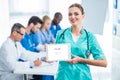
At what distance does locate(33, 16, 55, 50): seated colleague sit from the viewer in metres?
3.30

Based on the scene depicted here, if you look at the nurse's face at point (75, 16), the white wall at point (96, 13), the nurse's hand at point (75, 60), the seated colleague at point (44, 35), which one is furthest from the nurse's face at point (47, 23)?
the nurse's hand at point (75, 60)

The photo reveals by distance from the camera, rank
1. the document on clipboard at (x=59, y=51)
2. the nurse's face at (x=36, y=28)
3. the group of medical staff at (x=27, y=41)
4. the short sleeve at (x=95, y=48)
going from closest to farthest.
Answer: the document on clipboard at (x=59, y=51)
the short sleeve at (x=95, y=48)
the group of medical staff at (x=27, y=41)
the nurse's face at (x=36, y=28)

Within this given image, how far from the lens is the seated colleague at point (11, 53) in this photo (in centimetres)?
321

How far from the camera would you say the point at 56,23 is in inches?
131

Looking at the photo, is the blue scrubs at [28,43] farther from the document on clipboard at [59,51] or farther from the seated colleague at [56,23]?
the document on clipboard at [59,51]

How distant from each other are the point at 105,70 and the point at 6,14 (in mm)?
1309

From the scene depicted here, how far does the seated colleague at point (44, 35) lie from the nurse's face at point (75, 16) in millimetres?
319

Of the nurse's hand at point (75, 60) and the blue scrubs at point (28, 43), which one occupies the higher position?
the blue scrubs at point (28, 43)

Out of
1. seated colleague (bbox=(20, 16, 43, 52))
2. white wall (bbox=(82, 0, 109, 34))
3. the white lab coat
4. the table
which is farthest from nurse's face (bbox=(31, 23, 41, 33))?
white wall (bbox=(82, 0, 109, 34))

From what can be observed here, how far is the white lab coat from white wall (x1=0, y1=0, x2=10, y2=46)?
8cm

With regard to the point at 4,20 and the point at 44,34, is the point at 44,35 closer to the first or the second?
the point at 44,34

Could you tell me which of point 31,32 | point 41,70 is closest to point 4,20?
point 31,32

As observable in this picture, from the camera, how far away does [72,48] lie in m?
3.06

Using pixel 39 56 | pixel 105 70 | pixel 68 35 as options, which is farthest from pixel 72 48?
pixel 105 70
